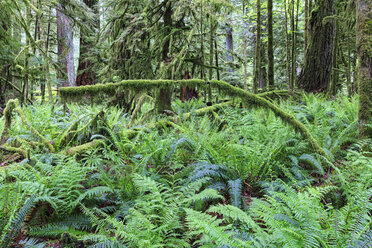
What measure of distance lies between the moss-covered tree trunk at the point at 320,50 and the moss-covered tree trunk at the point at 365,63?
4.60 m

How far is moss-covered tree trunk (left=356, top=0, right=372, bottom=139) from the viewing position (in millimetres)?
2721

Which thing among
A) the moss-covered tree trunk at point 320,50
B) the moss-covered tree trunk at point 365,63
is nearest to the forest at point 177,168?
the moss-covered tree trunk at point 365,63

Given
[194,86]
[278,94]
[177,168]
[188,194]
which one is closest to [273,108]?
[194,86]

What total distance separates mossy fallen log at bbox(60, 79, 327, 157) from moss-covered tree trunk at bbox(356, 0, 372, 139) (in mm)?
646

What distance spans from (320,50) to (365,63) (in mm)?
4716

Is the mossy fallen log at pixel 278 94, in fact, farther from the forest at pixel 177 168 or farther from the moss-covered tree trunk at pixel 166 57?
the moss-covered tree trunk at pixel 166 57

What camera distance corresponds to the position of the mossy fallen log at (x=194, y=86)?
3.00 metres

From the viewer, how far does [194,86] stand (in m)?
3.11

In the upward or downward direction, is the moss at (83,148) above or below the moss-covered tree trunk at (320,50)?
below

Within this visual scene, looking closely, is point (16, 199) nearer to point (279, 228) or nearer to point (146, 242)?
point (146, 242)

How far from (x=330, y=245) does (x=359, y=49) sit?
2.59m

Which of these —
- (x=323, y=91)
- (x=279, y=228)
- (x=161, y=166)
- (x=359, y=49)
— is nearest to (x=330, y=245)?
(x=279, y=228)

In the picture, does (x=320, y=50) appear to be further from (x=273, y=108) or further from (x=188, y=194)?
(x=188, y=194)

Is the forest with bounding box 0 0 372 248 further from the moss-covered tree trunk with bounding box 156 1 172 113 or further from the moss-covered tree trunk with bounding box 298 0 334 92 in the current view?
the moss-covered tree trunk with bounding box 298 0 334 92
